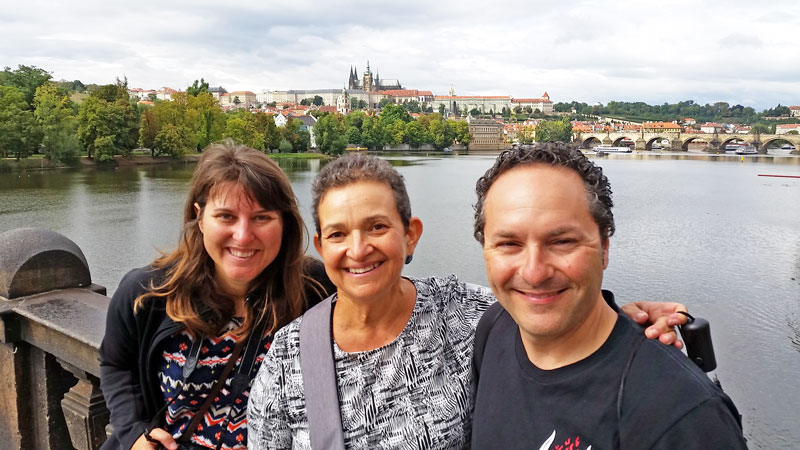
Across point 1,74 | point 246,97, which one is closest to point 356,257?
point 1,74

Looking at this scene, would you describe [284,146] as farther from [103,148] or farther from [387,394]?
[387,394]

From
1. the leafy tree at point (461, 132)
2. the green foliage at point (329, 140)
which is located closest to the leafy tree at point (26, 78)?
the green foliage at point (329, 140)

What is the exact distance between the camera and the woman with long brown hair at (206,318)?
1874 millimetres

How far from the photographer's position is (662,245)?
16062 mm

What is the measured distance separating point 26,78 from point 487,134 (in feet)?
218

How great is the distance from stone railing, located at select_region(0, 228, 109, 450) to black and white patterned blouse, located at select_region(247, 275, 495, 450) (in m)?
1.27

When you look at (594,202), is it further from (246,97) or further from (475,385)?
(246,97)

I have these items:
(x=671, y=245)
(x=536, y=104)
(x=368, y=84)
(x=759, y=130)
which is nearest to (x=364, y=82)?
(x=368, y=84)

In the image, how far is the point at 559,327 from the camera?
4.22 ft

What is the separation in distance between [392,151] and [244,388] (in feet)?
247

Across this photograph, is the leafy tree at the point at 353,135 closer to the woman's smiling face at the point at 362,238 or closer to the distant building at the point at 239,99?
the woman's smiling face at the point at 362,238

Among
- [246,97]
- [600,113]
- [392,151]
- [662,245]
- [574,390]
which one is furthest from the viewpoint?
[600,113]

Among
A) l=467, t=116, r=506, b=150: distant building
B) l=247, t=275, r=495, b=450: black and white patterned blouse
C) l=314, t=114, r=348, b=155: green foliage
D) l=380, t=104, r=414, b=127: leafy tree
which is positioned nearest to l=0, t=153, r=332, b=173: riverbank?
l=314, t=114, r=348, b=155: green foliage

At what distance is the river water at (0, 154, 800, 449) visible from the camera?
28.9 ft
